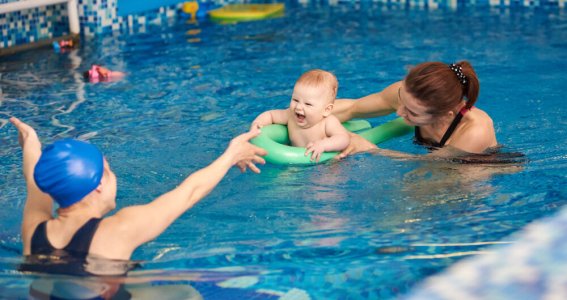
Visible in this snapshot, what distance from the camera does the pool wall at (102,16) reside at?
1048 centimetres

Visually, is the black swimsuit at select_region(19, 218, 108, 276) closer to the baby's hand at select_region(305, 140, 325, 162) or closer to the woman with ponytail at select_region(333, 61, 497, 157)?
the baby's hand at select_region(305, 140, 325, 162)

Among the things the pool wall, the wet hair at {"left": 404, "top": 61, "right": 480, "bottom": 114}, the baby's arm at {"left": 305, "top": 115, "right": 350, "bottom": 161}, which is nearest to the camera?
the wet hair at {"left": 404, "top": 61, "right": 480, "bottom": 114}

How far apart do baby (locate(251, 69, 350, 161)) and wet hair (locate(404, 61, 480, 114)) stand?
0.58 m

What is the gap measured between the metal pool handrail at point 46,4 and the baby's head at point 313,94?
4.97m

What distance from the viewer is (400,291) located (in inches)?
149

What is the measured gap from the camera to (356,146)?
564 centimetres

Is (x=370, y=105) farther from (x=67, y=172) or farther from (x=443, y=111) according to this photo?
(x=67, y=172)

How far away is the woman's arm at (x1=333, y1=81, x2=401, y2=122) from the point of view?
6035 mm

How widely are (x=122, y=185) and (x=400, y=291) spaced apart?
2246 mm

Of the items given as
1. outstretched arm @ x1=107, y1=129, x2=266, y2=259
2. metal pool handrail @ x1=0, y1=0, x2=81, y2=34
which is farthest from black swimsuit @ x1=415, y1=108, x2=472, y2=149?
metal pool handrail @ x1=0, y1=0, x2=81, y2=34

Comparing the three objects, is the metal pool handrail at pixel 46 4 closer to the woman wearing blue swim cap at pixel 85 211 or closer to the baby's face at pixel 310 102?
the baby's face at pixel 310 102

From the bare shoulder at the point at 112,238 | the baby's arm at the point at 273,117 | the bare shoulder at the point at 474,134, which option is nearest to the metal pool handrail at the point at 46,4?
the baby's arm at the point at 273,117

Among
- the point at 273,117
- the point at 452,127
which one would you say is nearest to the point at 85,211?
the point at 273,117

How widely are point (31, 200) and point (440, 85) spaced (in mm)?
2584
